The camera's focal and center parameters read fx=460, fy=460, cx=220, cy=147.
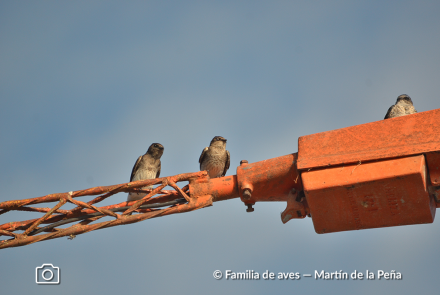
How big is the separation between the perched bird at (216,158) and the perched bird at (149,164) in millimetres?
1107

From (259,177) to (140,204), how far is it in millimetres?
1360

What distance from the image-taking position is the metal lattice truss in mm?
4996

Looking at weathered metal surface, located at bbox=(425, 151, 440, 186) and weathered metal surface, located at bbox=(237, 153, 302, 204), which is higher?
weathered metal surface, located at bbox=(237, 153, 302, 204)

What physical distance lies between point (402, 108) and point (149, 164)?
5675mm

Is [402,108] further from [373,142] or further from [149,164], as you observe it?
[373,142]

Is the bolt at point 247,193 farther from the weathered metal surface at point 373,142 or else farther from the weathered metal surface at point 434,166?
the weathered metal surface at point 434,166

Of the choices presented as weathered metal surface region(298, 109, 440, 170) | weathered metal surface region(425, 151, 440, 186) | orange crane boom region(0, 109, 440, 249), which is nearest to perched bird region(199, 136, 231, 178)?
orange crane boom region(0, 109, 440, 249)

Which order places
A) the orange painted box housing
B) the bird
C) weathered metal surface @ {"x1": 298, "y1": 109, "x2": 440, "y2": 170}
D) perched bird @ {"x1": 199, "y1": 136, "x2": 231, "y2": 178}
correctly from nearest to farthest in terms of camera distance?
the orange painted box housing → weathered metal surface @ {"x1": 298, "y1": 109, "x2": 440, "y2": 170} → the bird → perched bird @ {"x1": 199, "y1": 136, "x2": 231, "y2": 178}

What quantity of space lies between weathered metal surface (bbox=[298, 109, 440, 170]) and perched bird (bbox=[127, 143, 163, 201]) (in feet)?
18.5

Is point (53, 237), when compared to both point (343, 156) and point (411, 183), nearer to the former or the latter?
point (343, 156)

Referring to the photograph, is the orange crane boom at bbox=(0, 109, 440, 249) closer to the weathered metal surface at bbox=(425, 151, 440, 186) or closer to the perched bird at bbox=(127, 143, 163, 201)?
the weathered metal surface at bbox=(425, 151, 440, 186)

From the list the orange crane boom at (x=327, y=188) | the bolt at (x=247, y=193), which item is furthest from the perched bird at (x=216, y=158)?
the bolt at (x=247, y=193)

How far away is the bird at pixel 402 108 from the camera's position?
999 cm

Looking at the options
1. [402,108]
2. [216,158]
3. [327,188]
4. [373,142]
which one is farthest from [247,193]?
[402,108]
